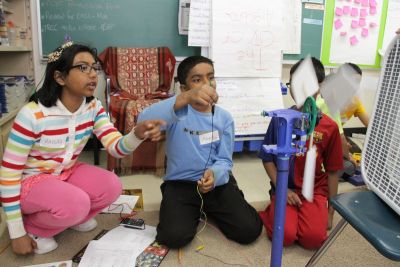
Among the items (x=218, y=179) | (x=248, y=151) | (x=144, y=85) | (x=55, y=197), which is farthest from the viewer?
(x=248, y=151)

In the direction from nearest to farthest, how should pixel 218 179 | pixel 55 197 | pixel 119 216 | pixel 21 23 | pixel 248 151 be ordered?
pixel 55 197 < pixel 218 179 < pixel 119 216 < pixel 21 23 < pixel 248 151

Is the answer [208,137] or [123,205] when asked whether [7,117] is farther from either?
[208,137]

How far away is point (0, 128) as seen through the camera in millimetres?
1730

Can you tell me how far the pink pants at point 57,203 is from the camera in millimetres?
1312

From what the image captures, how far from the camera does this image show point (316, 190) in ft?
5.34

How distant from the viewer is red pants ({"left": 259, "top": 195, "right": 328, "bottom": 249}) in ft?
4.76

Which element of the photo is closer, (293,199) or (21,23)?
(293,199)

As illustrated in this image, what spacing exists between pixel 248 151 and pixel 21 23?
198 centimetres

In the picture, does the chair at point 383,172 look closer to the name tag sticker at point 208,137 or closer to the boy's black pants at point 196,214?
the boy's black pants at point 196,214

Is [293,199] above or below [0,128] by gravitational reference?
below

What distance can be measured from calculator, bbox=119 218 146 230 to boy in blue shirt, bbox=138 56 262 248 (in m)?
0.14

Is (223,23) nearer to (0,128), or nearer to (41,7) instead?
(41,7)

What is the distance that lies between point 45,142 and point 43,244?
415 millimetres

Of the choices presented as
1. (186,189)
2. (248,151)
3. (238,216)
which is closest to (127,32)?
(248,151)
